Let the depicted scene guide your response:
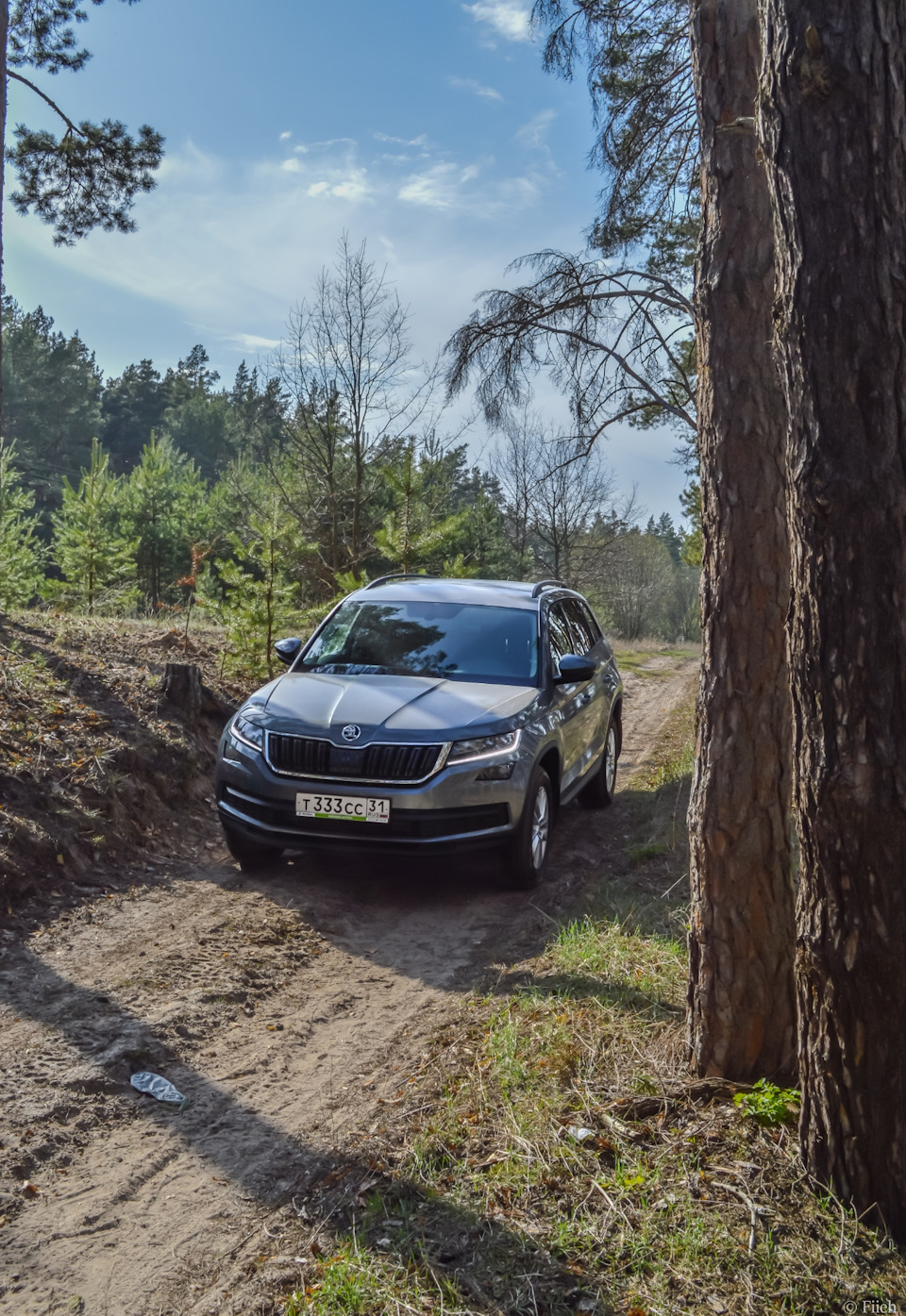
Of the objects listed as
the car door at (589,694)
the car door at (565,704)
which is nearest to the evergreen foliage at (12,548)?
the car door at (589,694)

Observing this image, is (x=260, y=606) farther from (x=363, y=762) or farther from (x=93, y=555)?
(x=93, y=555)

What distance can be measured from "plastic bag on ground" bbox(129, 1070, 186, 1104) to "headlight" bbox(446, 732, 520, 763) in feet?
8.11

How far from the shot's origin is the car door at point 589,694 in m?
7.34

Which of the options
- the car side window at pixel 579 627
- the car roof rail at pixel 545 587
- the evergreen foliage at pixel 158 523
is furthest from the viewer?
the evergreen foliage at pixel 158 523

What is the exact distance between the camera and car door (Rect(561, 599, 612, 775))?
289 inches

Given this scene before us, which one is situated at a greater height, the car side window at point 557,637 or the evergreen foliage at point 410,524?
the evergreen foliage at point 410,524

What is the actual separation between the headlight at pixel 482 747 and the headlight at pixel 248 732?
118 cm

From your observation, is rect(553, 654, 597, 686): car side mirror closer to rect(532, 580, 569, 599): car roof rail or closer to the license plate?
rect(532, 580, 569, 599): car roof rail

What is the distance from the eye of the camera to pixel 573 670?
6.53 m

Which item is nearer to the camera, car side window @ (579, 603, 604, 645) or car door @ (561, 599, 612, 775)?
car door @ (561, 599, 612, 775)

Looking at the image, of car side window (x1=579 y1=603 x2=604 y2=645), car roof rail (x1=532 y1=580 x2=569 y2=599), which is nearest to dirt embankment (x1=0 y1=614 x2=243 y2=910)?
car roof rail (x1=532 y1=580 x2=569 y2=599)

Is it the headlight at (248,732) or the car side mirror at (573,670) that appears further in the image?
the car side mirror at (573,670)

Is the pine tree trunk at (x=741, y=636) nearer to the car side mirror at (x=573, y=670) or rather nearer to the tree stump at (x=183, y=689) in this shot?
the car side mirror at (x=573, y=670)

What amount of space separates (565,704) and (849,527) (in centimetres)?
436
